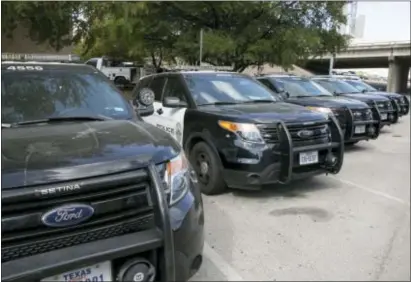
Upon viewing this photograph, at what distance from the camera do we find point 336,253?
149 inches

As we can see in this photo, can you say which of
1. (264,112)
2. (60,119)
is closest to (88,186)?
(60,119)

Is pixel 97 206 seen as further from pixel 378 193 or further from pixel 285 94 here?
pixel 285 94

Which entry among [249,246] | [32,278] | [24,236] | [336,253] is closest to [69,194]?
[24,236]

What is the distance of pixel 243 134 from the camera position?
525 cm

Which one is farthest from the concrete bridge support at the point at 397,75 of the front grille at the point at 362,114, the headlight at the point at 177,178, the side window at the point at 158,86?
the headlight at the point at 177,178

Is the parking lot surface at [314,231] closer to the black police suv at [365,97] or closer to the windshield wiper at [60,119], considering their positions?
the windshield wiper at [60,119]

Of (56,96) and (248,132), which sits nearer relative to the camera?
(56,96)

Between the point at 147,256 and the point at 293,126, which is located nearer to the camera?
the point at 147,256

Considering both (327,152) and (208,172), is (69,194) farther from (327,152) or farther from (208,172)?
(327,152)

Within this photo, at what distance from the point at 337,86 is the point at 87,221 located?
11.3 metres

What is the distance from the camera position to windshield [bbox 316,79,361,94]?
40.0 ft

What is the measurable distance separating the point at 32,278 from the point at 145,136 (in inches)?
46.1

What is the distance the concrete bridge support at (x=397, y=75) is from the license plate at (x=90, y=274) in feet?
175

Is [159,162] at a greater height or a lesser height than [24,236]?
greater
